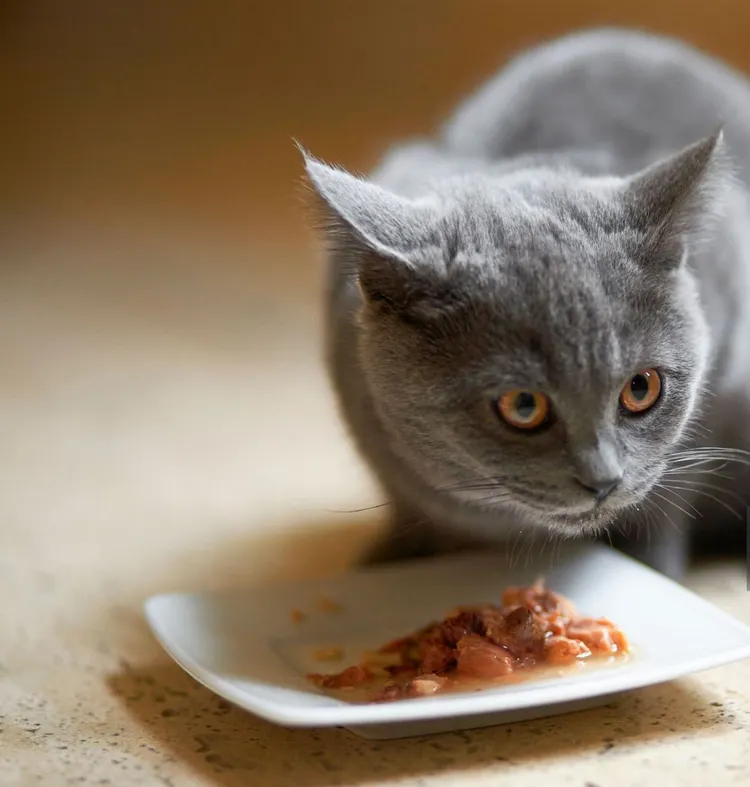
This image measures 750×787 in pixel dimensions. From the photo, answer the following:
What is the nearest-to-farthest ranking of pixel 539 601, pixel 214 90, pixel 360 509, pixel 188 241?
pixel 539 601, pixel 360 509, pixel 188 241, pixel 214 90

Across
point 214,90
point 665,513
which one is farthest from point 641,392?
point 214,90

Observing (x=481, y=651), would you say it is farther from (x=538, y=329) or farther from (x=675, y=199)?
(x=675, y=199)

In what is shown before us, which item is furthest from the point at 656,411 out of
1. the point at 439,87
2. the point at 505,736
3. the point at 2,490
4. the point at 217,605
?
the point at 439,87

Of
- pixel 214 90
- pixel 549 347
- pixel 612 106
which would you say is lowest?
pixel 549 347

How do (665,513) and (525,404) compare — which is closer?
(525,404)

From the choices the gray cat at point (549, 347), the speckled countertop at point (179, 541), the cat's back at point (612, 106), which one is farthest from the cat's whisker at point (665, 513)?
the cat's back at point (612, 106)

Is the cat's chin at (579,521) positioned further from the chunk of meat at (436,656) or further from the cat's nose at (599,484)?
the chunk of meat at (436,656)

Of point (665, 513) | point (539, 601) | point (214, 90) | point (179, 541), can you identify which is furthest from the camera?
point (214, 90)

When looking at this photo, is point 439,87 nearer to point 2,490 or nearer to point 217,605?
point 2,490

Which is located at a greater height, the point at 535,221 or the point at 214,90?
the point at 214,90
